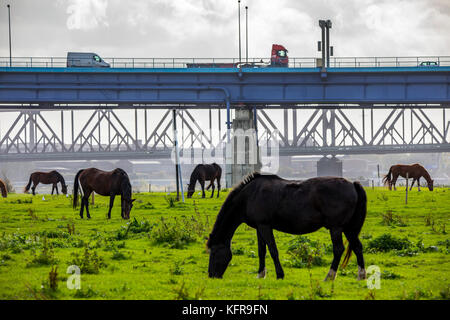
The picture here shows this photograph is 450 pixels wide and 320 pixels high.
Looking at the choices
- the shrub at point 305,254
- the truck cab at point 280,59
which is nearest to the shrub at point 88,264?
the shrub at point 305,254

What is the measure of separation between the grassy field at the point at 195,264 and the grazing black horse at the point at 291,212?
58cm

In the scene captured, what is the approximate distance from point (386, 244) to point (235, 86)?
4439 centimetres

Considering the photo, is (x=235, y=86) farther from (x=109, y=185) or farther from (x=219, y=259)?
(x=219, y=259)

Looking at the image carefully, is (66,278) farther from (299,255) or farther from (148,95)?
(148,95)

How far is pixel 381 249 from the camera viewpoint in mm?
16047

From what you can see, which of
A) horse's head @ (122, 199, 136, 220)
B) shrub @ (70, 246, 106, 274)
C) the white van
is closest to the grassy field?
shrub @ (70, 246, 106, 274)

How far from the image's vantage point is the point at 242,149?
60.3m

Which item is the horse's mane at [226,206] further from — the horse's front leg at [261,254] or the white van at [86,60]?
the white van at [86,60]

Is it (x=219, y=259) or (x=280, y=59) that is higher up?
(x=280, y=59)

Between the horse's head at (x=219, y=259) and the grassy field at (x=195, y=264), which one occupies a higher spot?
the horse's head at (x=219, y=259)

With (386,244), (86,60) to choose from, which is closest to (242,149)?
(86,60)

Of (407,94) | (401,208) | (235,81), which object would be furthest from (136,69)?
(401,208)

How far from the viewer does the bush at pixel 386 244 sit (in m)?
16.0
